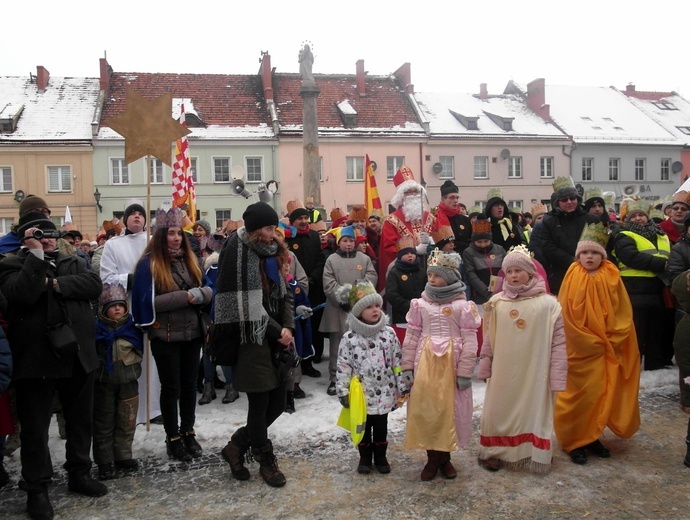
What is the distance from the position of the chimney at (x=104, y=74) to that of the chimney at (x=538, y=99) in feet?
80.7

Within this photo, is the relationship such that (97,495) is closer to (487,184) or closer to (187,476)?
(187,476)

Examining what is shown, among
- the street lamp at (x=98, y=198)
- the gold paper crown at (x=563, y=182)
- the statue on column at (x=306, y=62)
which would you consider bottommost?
the gold paper crown at (x=563, y=182)

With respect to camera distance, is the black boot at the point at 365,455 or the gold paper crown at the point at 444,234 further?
the gold paper crown at the point at 444,234

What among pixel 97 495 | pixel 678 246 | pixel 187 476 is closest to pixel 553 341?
pixel 678 246

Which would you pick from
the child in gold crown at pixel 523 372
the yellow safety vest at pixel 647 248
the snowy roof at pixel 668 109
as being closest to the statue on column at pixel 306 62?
the yellow safety vest at pixel 647 248

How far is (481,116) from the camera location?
1373 inches

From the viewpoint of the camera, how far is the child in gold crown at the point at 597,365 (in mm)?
4816

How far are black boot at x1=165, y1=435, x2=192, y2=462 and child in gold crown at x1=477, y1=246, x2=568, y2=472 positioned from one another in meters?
2.39

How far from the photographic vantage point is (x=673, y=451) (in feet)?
16.0

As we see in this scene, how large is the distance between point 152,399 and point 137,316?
1.40 metres

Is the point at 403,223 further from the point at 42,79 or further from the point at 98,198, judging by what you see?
the point at 42,79

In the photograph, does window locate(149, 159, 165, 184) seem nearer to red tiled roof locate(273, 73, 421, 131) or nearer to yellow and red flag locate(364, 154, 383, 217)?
red tiled roof locate(273, 73, 421, 131)

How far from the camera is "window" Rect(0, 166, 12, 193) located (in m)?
28.8

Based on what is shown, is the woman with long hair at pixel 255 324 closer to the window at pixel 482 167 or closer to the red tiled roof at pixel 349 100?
the red tiled roof at pixel 349 100
